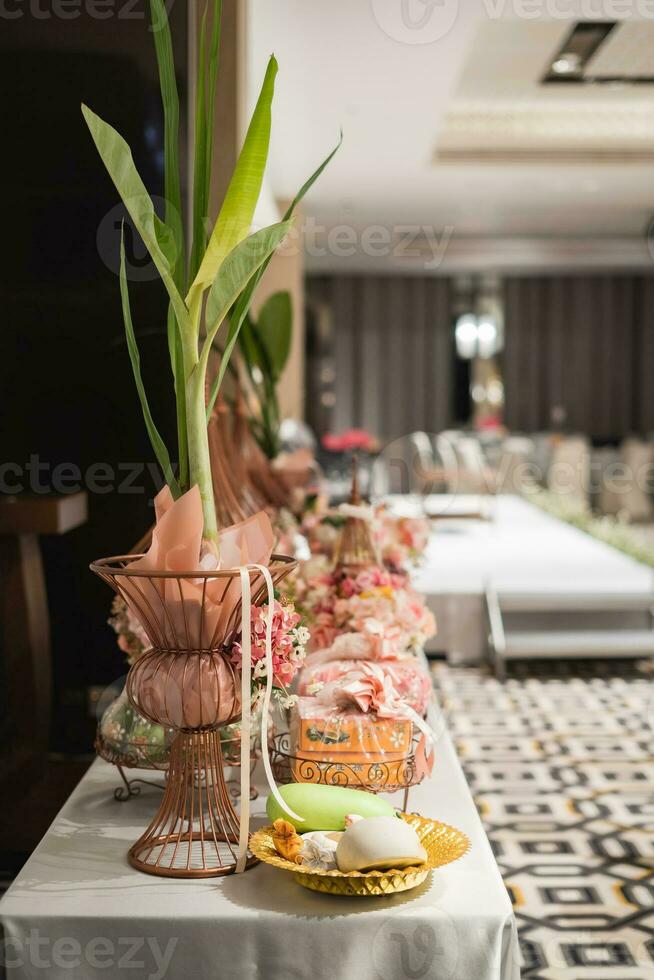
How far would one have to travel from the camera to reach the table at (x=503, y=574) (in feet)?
16.1

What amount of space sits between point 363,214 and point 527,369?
12.5 ft

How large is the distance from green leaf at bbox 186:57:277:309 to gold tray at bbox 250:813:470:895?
2.31 ft

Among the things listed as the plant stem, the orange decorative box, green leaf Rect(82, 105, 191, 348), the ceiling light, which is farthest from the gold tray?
the ceiling light

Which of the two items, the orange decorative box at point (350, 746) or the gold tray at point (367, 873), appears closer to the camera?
the gold tray at point (367, 873)

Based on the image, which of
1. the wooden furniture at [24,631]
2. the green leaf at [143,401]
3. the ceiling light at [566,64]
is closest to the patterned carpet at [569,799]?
the wooden furniture at [24,631]

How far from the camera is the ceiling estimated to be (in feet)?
15.7

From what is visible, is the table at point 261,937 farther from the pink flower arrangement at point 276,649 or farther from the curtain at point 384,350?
the curtain at point 384,350

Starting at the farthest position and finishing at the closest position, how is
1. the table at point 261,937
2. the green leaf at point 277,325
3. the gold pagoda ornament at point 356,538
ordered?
the green leaf at point 277,325 < the gold pagoda ornament at point 356,538 < the table at point 261,937

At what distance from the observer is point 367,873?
4.08 ft

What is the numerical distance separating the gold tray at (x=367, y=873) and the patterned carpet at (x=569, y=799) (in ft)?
3.24

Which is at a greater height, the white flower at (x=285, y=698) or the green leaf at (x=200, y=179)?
the green leaf at (x=200, y=179)

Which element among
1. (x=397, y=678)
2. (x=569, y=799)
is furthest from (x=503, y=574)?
(x=397, y=678)

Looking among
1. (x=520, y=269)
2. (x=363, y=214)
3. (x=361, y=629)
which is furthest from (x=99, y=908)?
(x=520, y=269)

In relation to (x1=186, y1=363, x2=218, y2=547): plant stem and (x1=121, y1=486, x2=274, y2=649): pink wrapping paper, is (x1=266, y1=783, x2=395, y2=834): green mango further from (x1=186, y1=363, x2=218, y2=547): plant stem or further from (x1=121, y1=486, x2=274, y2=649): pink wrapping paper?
(x1=186, y1=363, x2=218, y2=547): plant stem
